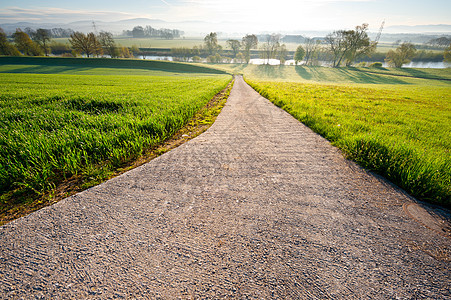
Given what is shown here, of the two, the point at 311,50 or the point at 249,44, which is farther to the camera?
the point at 249,44

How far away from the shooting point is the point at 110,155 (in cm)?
388

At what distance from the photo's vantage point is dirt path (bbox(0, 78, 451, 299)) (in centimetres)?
161

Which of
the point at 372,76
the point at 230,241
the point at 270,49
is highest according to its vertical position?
the point at 270,49

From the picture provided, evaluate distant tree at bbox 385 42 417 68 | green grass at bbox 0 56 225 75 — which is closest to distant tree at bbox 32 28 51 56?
green grass at bbox 0 56 225 75

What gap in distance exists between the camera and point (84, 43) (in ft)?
209

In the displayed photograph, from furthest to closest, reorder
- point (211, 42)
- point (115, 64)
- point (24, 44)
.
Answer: point (211, 42) → point (24, 44) → point (115, 64)

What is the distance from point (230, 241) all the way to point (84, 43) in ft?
295

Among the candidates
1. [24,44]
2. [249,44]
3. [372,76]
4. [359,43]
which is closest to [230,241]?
[372,76]

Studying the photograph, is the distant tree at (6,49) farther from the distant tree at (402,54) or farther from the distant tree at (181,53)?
the distant tree at (402,54)

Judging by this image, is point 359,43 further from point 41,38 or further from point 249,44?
point 41,38

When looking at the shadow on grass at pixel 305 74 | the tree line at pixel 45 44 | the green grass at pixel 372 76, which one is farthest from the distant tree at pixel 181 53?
the shadow on grass at pixel 305 74

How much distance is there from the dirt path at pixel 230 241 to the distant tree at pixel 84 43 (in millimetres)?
87171

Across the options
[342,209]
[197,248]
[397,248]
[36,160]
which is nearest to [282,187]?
[342,209]

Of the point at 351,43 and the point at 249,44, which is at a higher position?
the point at 249,44
